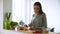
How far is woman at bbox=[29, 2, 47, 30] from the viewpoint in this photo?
167 cm

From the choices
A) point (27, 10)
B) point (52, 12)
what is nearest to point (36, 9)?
point (27, 10)

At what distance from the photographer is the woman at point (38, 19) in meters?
1.67

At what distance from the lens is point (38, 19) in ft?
5.56

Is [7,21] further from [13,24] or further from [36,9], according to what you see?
[36,9]

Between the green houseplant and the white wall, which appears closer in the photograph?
the white wall

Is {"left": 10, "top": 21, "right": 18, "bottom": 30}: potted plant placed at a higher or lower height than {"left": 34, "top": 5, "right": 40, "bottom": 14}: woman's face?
lower

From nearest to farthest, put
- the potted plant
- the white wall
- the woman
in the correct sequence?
the white wall, the woman, the potted plant

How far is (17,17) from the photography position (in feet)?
6.18

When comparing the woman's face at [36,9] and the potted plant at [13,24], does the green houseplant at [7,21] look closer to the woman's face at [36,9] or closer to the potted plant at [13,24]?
the potted plant at [13,24]

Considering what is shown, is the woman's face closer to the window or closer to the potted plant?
the window

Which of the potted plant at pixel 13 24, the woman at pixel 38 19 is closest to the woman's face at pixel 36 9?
the woman at pixel 38 19

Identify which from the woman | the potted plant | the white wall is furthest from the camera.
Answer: the potted plant

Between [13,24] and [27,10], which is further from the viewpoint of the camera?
[13,24]

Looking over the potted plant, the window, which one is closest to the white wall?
the window
